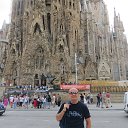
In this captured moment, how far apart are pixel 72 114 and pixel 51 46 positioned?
48.2 metres

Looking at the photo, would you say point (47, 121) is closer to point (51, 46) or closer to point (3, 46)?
point (51, 46)

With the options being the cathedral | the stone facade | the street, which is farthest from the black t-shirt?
the stone facade

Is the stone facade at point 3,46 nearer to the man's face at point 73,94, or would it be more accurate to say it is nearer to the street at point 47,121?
the street at point 47,121

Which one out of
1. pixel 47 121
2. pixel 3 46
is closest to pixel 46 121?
pixel 47 121

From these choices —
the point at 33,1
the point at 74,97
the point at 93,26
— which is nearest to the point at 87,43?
the point at 93,26

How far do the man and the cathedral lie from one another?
43.7m

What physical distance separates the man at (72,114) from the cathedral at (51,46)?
143 ft

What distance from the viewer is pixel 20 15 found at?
193 ft

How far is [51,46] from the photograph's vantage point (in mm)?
52750

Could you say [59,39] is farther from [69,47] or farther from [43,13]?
[43,13]

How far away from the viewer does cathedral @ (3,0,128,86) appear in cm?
5072

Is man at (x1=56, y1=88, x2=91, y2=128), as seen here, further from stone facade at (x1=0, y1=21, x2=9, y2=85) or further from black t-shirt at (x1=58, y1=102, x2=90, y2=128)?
stone facade at (x1=0, y1=21, x2=9, y2=85)

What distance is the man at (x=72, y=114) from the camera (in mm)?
4750

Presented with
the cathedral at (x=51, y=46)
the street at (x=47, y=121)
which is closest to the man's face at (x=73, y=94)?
the street at (x=47, y=121)
